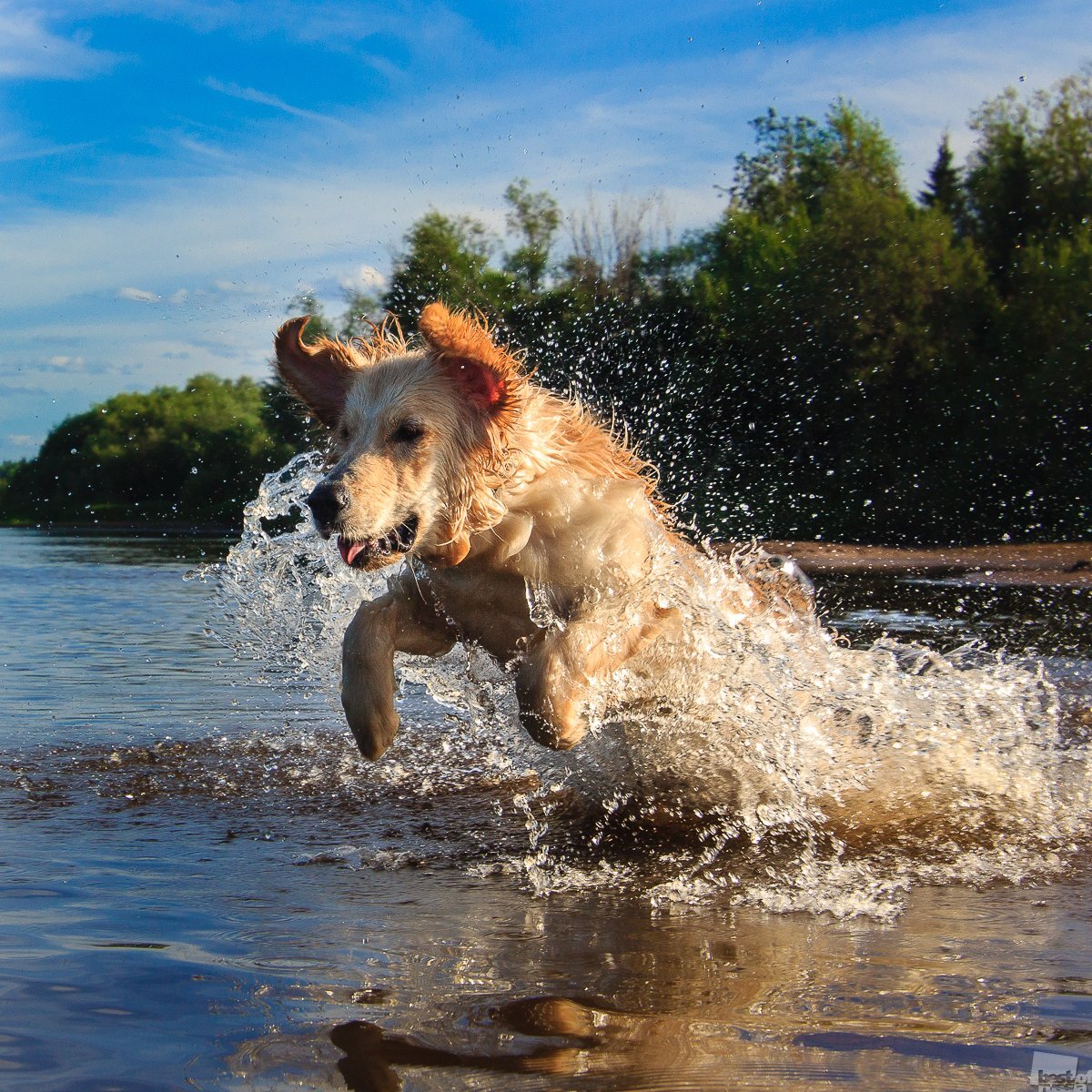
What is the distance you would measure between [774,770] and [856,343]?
3674cm

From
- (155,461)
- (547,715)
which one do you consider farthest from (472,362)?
(155,461)

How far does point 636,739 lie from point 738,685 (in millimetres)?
517

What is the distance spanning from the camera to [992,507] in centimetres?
3522

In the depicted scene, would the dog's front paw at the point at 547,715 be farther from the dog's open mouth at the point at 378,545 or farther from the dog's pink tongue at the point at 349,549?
the dog's pink tongue at the point at 349,549

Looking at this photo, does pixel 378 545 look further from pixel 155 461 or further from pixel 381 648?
pixel 155 461

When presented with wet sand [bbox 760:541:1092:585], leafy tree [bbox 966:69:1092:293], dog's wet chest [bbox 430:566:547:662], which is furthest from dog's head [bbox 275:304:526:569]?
leafy tree [bbox 966:69:1092:293]

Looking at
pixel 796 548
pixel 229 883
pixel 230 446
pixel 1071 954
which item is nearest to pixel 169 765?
pixel 229 883

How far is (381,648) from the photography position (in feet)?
18.0

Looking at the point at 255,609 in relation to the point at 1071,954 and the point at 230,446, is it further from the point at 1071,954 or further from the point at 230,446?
the point at 230,446

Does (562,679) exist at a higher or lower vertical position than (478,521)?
lower

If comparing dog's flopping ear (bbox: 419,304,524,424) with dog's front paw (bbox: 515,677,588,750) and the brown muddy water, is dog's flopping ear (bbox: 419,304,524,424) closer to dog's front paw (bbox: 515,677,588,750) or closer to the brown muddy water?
dog's front paw (bbox: 515,677,588,750)

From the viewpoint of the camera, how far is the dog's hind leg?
5094 mm

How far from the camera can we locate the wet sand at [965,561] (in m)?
22.2

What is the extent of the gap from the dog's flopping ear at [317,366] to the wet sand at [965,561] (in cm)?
1743
